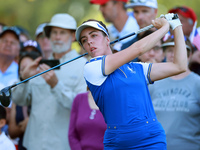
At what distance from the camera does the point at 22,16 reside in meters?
17.9

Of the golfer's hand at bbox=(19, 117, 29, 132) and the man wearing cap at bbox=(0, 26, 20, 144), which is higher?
the man wearing cap at bbox=(0, 26, 20, 144)

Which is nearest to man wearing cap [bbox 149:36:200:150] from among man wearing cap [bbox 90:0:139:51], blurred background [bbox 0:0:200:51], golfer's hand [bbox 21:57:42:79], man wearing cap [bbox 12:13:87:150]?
man wearing cap [bbox 12:13:87:150]

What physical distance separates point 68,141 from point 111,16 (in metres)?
2.65

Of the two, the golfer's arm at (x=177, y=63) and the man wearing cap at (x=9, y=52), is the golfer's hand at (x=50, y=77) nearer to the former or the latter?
the man wearing cap at (x=9, y=52)

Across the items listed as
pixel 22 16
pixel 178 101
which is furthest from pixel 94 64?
pixel 22 16

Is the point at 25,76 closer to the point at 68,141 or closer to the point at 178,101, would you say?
the point at 68,141

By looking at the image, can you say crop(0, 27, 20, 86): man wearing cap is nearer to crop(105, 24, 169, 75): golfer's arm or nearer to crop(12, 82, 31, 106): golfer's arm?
crop(12, 82, 31, 106): golfer's arm

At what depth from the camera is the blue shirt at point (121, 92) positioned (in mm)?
4461

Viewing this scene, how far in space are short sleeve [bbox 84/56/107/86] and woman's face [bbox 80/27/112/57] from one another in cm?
19

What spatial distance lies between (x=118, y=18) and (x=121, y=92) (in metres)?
3.92

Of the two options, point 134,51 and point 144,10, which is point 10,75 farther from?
point 134,51

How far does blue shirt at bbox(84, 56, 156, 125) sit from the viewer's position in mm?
4461

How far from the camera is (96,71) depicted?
4.56 metres

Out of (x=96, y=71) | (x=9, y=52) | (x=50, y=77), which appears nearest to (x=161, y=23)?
(x=96, y=71)
